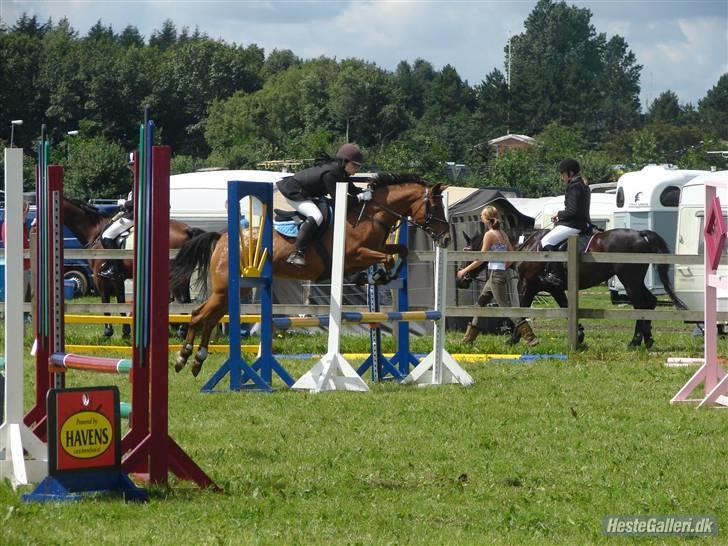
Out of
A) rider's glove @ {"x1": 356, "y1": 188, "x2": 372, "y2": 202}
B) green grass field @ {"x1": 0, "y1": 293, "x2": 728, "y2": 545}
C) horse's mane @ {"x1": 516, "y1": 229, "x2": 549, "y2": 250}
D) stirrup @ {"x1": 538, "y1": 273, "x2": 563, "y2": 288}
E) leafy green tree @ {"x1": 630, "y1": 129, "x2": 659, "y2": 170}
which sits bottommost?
green grass field @ {"x1": 0, "y1": 293, "x2": 728, "y2": 545}

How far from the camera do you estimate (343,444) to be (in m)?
8.69

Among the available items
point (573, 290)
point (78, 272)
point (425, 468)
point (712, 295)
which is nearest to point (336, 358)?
point (712, 295)

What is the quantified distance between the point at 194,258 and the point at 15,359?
22.7ft

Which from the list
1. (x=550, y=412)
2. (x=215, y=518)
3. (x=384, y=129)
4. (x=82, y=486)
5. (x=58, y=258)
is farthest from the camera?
(x=384, y=129)

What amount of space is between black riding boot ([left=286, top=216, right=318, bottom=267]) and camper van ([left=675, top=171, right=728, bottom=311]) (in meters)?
8.34

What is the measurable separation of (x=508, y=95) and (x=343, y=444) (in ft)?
430

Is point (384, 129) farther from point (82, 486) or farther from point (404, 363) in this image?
point (82, 486)

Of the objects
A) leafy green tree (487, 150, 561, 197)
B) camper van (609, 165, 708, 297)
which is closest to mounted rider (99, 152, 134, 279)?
camper van (609, 165, 708, 297)

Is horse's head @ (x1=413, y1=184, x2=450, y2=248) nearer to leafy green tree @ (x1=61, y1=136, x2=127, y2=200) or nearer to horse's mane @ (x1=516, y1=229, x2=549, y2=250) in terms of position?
horse's mane @ (x1=516, y1=229, x2=549, y2=250)

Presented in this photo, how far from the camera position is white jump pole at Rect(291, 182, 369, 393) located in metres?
11.6

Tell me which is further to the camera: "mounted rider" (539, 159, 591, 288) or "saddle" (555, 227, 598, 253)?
"saddle" (555, 227, 598, 253)

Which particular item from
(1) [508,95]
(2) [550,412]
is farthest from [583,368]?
(1) [508,95]

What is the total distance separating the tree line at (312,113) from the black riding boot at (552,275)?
120ft

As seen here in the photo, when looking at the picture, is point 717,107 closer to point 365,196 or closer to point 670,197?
point 670,197
